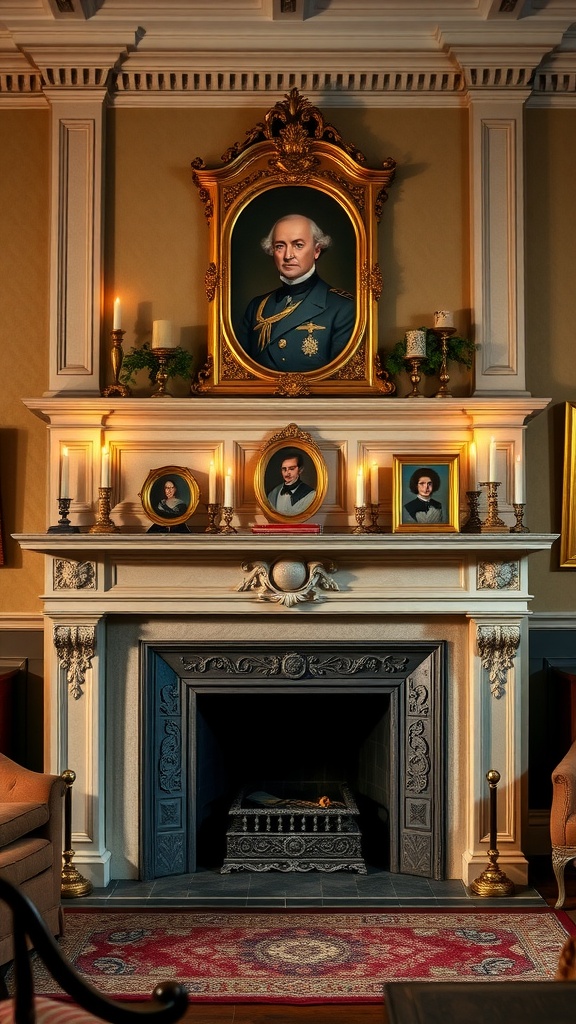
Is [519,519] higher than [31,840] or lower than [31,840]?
higher

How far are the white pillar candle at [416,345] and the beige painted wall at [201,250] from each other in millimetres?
198

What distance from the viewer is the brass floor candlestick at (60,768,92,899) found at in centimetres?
462

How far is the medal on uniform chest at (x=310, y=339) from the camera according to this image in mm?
5094

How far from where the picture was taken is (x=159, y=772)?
4.93m

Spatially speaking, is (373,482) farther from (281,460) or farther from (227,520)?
(227,520)

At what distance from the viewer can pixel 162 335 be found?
4938 mm

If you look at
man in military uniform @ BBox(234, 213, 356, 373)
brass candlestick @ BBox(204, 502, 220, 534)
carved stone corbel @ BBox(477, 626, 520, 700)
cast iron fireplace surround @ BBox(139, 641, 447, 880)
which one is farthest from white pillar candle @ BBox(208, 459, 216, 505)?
carved stone corbel @ BBox(477, 626, 520, 700)

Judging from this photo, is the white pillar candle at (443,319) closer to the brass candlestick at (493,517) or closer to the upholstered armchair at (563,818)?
the brass candlestick at (493,517)

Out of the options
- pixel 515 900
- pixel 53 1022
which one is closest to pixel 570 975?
pixel 53 1022

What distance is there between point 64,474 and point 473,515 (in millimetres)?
1889

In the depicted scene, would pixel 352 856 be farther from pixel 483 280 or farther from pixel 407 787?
pixel 483 280

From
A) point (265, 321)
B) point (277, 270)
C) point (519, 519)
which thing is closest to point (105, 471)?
point (265, 321)

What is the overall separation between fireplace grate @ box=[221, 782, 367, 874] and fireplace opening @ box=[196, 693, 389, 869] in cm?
7

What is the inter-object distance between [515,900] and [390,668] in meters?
1.14
